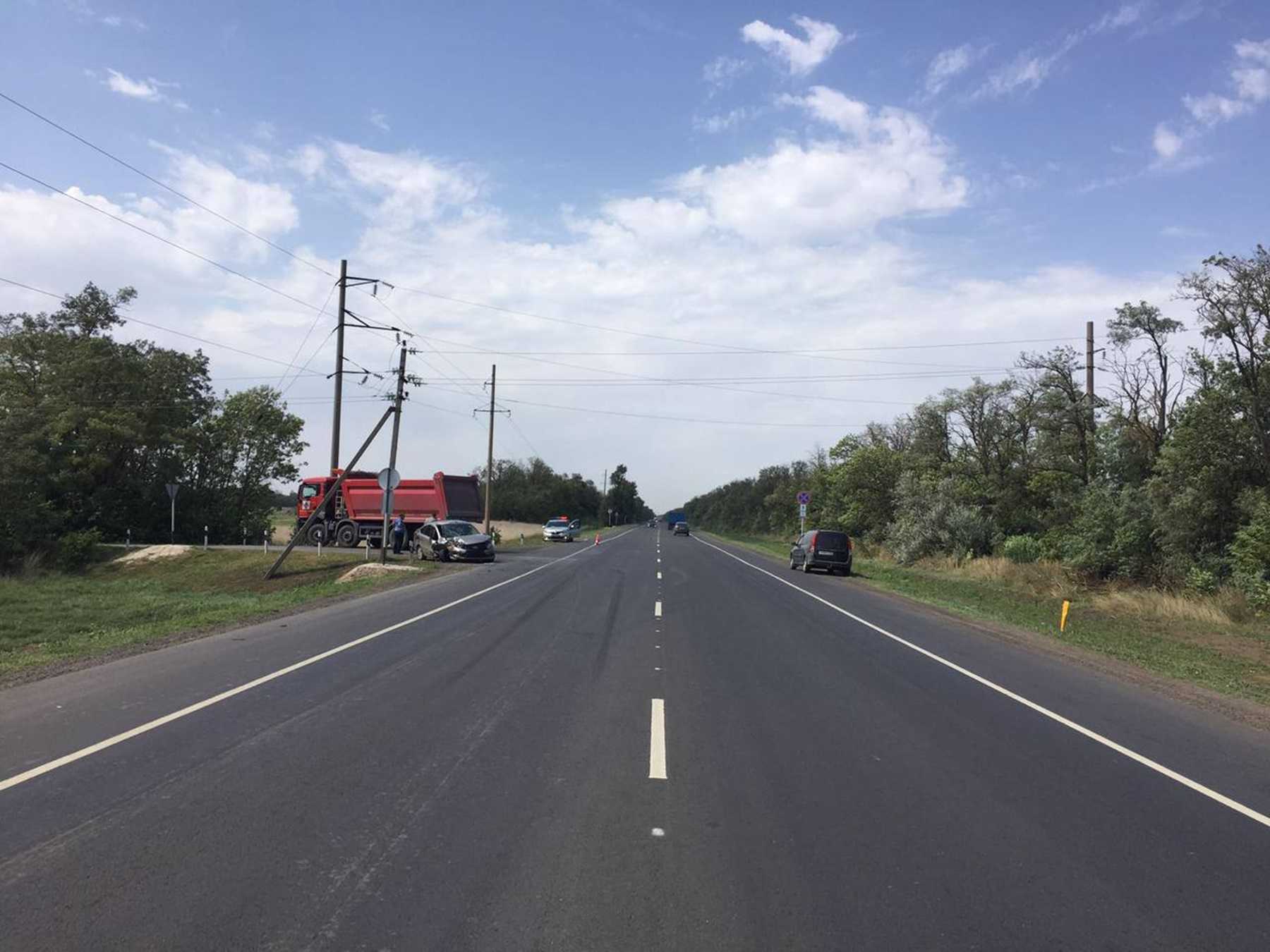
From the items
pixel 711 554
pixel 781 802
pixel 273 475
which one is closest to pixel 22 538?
pixel 273 475

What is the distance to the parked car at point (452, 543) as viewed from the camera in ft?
117

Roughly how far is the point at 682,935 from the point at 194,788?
3.66 metres

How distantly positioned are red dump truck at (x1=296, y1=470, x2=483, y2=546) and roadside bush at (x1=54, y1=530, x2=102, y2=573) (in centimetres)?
921

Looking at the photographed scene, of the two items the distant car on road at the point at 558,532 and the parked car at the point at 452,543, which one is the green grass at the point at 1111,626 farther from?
the distant car on road at the point at 558,532

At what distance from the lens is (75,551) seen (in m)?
40.9

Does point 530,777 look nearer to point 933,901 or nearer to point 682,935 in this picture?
point 682,935

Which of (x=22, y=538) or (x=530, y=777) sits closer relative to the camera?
(x=530, y=777)

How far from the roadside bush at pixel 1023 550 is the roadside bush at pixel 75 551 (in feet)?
131

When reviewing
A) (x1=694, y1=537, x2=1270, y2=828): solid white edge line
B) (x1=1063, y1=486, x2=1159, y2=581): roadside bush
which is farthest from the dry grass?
(x1=694, y1=537, x2=1270, y2=828): solid white edge line

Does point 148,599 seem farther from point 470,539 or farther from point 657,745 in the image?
point 657,745

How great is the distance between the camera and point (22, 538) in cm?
A: 3809

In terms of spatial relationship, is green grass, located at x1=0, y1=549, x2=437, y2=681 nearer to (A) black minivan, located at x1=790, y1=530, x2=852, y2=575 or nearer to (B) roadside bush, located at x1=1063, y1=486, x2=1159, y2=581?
(A) black minivan, located at x1=790, y1=530, x2=852, y2=575

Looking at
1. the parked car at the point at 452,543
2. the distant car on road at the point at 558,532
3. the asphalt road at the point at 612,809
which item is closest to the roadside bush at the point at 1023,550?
the parked car at the point at 452,543

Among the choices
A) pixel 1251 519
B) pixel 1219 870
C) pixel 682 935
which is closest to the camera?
pixel 682 935
